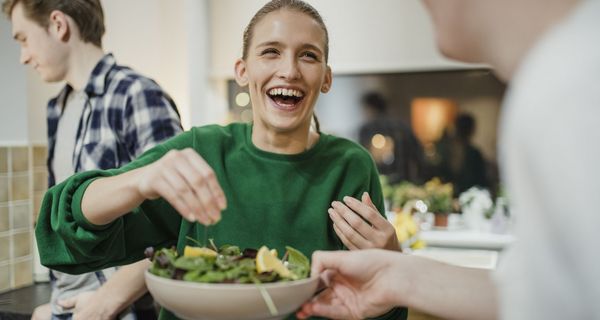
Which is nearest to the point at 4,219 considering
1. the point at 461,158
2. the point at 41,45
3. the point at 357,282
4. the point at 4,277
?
the point at 4,277

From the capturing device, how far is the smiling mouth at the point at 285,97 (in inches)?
53.2

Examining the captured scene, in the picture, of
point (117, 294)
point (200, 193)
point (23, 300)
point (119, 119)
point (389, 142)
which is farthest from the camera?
point (389, 142)

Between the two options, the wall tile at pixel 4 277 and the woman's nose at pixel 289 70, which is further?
the wall tile at pixel 4 277

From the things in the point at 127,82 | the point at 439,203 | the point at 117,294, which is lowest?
the point at 439,203

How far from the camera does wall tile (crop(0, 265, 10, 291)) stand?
7.88 ft

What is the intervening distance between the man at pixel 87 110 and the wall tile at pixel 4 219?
2.16 ft

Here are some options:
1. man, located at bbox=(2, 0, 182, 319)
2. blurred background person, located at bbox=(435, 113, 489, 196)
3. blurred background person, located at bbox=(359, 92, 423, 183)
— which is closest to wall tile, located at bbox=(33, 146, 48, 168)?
man, located at bbox=(2, 0, 182, 319)

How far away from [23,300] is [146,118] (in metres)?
1.05

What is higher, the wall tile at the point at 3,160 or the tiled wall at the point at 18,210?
the wall tile at the point at 3,160

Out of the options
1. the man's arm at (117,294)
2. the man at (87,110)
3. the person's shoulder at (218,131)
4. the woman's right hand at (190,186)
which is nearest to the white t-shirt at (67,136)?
the man at (87,110)

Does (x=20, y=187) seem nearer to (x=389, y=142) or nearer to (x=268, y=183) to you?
(x=268, y=183)

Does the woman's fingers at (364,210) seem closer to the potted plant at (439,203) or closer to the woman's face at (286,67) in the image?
the woman's face at (286,67)

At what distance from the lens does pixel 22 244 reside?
251 centimetres

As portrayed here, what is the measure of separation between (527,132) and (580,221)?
0.09m
